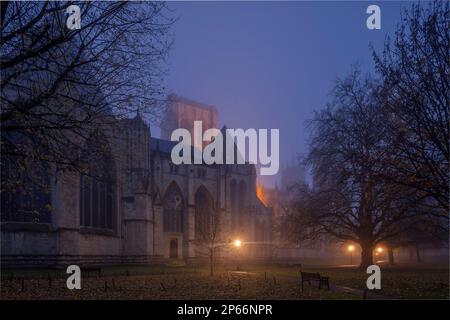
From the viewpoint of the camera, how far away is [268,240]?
7562 cm

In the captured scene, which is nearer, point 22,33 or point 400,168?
point 22,33

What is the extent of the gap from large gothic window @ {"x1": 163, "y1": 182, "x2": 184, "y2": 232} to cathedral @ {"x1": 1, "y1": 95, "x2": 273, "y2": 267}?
0.12m

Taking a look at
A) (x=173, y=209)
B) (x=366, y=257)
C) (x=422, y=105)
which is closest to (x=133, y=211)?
(x=173, y=209)

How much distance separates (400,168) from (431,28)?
523 cm

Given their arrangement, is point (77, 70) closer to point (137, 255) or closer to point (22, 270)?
point (22, 270)

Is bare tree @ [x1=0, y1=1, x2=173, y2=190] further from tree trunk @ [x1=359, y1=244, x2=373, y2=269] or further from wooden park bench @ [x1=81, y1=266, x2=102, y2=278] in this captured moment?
tree trunk @ [x1=359, y1=244, x2=373, y2=269]

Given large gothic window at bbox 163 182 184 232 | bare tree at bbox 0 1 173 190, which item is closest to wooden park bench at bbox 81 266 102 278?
bare tree at bbox 0 1 173 190

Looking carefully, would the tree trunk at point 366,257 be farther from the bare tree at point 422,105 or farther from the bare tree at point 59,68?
the bare tree at point 59,68

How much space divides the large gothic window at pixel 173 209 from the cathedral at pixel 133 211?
0.38 ft

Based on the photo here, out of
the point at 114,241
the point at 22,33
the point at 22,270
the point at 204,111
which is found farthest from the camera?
the point at 204,111

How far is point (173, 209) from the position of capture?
60.2 meters

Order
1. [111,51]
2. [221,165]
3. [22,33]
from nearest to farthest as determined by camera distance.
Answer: [22,33] < [111,51] < [221,165]

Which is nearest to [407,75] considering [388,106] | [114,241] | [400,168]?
[388,106]

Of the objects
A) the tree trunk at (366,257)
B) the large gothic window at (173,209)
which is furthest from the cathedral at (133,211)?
A: the tree trunk at (366,257)
